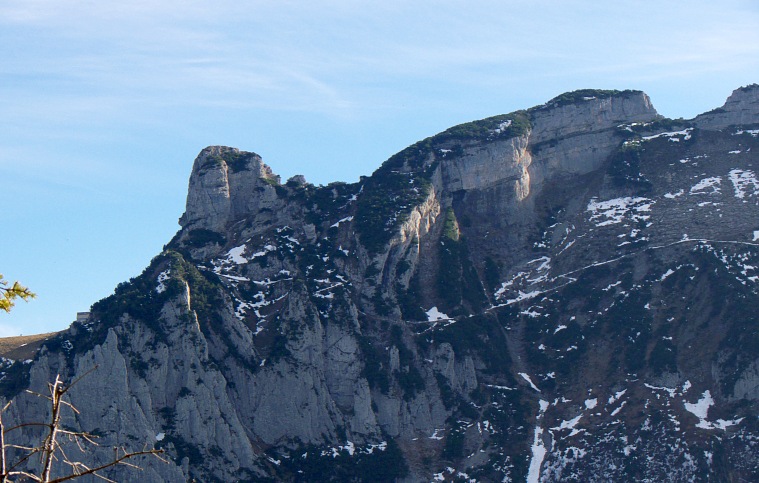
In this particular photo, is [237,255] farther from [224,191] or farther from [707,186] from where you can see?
[707,186]

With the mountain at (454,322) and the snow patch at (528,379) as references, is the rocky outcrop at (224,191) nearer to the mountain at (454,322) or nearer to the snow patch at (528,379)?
the mountain at (454,322)

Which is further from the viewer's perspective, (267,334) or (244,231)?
(244,231)

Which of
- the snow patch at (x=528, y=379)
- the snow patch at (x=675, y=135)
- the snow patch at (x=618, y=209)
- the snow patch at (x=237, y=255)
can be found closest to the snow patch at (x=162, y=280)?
the snow patch at (x=237, y=255)

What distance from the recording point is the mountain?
370 feet

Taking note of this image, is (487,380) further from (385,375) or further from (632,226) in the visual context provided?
(632,226)

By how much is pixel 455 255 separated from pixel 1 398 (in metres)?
54.4

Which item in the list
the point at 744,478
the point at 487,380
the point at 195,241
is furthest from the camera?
the point at 195,241

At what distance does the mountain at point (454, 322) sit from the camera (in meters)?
113

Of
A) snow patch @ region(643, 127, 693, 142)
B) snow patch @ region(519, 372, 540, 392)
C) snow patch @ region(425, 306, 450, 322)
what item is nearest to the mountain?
snow patch @ region(425, 306, 450, 322)

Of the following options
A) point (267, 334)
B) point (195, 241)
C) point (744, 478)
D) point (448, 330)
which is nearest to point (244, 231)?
point (195, 241)

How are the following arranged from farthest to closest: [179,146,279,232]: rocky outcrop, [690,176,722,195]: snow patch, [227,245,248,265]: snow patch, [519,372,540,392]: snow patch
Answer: [690,176,722,195]: snow patch
[179,146,279,232]: rocky outcrop
[227,245,248,265]: snow patch
[519,372,540,392]: snow patch

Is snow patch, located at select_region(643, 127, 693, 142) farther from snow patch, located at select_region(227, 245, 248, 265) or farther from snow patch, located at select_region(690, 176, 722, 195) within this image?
snow patch, located at select_region(227, 245, 248, 265)

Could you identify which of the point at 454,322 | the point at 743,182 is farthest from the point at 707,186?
the point at 454,322

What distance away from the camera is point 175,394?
11556 cm
